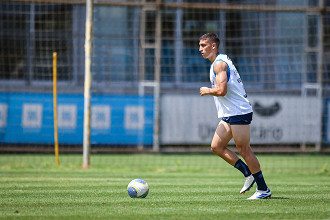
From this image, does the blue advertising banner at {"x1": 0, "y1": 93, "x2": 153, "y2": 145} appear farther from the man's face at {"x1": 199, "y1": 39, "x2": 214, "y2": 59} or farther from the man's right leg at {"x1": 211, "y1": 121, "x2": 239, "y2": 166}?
the man's face at {"x1": 199, "y1": 39, "x2": 214, "y2": 59}

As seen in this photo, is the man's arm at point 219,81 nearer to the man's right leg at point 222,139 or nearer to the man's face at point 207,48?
the man's face at point 207,48

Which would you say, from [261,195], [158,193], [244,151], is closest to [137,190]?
[158,193]

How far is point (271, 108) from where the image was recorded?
2002cm

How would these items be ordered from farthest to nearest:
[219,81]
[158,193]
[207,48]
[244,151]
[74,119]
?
[74,119] → [158,193] → [207,48] → [244,151] → [219,81]

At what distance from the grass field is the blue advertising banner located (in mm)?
2994

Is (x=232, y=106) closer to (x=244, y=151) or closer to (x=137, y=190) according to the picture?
(x=244, y=151)

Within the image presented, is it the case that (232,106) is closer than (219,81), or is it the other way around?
(219,81)

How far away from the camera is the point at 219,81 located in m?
7.95

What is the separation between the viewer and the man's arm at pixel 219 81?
7.88 meters

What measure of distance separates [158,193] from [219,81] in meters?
1.96

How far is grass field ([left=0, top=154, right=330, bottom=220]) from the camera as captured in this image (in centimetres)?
659

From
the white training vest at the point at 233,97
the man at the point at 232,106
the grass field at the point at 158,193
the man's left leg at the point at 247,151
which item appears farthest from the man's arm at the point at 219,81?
the grass field at the point at 158,193

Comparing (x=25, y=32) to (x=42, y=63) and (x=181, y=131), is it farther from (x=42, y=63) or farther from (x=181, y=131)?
(x=181, y=131)

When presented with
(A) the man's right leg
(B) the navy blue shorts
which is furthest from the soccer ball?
(B) the navy blue shorts
